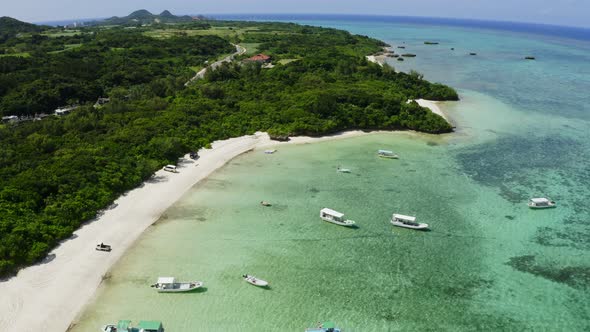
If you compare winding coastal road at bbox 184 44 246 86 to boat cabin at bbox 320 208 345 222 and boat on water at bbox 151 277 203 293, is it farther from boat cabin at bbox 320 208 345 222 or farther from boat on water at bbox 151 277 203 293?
boat on water at bbox 151 277 203 293

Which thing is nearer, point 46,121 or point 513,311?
point 513,311

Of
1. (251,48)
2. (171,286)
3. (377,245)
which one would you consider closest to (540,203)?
(377,245)

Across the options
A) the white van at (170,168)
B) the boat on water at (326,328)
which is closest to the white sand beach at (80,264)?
the white van at (170,168)

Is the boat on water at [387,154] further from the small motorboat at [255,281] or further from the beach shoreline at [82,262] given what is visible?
the small motorboat at [255,281]

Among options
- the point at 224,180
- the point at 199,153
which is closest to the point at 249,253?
the point at 224,180

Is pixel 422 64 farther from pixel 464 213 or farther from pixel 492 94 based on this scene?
pixel 464 213

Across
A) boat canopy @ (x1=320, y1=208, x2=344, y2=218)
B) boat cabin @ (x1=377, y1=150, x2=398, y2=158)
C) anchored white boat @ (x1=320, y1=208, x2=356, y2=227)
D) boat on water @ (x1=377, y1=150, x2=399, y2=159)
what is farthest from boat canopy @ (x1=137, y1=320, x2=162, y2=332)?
boat cabin @ (x1=377, y1=150, x2=398, y2=158)

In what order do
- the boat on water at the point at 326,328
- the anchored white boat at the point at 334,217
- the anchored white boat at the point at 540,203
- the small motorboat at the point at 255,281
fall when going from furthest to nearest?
1. the anchored white boat at the point at 540,203
2. the anchored white boat at the point at 334,217
3. the small motorboat at the point at 255,281
4. the boat on water at the point at 326,328
